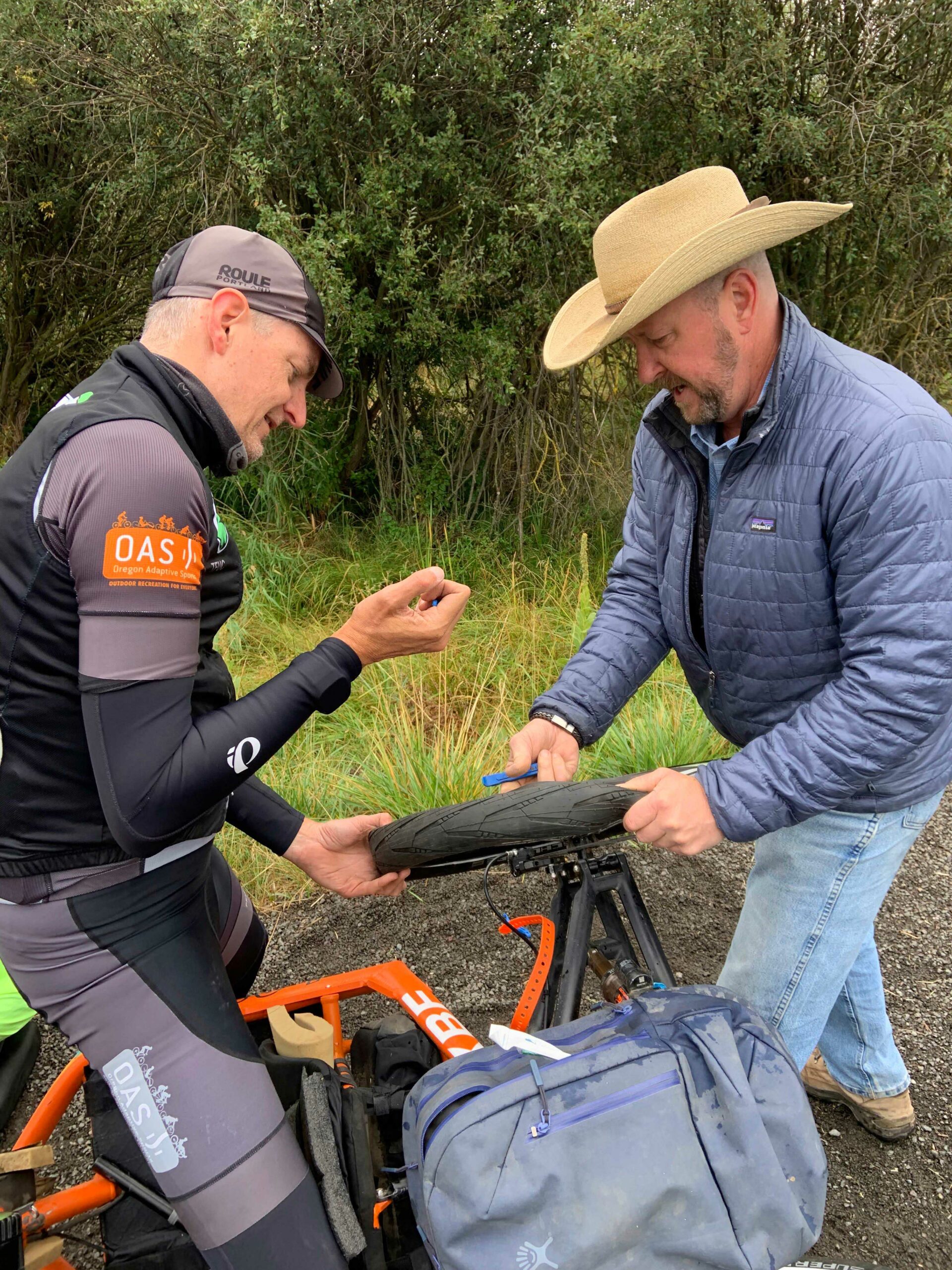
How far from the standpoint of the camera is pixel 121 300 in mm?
9109

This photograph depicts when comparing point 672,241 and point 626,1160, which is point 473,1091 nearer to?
point 626,1160

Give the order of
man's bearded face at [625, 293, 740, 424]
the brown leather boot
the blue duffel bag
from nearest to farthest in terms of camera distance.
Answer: the blue duffel bag < man's bearded face at [625, 293, 740, 424] < the brown leather boot

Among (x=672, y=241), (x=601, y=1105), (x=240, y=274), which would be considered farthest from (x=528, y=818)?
(x=672, y=241)

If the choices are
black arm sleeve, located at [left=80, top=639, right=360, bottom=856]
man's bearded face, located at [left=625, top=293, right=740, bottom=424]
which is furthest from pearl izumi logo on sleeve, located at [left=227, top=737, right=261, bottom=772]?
man's bearded face, located at [left=625, top=293, right=740, bottom=424]

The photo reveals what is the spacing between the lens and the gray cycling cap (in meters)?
1.92

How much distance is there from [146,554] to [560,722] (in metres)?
1.27

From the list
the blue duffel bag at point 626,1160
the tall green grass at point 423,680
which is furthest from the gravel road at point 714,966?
the blue duffel bag at point 626,1160

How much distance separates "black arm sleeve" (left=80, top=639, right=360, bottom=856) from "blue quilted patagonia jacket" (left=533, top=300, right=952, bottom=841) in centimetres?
96

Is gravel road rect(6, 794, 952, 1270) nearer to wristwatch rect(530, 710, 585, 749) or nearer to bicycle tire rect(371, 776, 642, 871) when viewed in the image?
wristwatch rect(530, 710, 585, 749)

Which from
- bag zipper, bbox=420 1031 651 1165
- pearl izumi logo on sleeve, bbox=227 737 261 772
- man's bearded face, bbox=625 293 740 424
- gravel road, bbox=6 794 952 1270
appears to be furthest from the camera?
gravel road, bbox=6 794 952 1270

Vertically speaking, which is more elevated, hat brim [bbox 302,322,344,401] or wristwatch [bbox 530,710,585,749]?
hat brim [bbox 302,322,344,401]

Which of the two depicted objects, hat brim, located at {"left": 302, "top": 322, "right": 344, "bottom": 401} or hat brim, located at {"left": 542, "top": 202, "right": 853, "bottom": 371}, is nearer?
hat brim, located at {"left": 542, "top": 202, "right": 853, "bottom": 371}

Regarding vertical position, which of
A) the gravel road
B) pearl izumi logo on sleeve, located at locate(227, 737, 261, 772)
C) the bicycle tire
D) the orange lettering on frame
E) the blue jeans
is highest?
the orange lettering on frame

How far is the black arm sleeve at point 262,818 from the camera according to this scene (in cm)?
247
